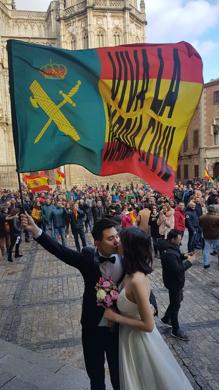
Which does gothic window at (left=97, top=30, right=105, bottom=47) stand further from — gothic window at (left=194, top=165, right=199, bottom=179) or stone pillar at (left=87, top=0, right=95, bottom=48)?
gothic window at (left=194, top=165, right=199, bottom=179)

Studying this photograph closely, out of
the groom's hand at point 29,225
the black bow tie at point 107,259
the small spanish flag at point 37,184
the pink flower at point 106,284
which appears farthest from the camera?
the small spanish flag at point 37,184

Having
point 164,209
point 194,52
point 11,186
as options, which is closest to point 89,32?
point 11,186

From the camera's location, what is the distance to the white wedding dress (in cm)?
244

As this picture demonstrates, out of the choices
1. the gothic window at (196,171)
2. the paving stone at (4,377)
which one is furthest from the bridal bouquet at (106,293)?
the gothic window at (196,171)

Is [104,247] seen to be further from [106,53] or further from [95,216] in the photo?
[95,216]

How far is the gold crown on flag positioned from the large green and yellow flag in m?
0.01

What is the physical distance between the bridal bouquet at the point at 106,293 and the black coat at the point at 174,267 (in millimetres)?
2489

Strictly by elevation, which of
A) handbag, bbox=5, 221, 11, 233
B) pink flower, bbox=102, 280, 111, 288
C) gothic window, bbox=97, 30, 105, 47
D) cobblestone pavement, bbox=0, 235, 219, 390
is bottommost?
cobblestone pavement, bbox=0, 235, 219, 390

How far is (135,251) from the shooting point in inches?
95.7

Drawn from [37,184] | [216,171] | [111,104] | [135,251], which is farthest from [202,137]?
[135,251]

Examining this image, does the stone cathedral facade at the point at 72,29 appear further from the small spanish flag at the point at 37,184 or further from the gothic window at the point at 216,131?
the small spanish flag at the point at 37,184

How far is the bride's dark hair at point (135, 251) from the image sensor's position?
2.41m

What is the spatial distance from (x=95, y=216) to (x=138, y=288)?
1157 cm

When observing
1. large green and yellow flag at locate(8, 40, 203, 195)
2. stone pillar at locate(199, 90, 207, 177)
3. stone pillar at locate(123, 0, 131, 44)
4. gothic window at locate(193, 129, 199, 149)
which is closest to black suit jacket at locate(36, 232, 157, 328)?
large green and yellow flag at locate(8, 40, 203, 195)
